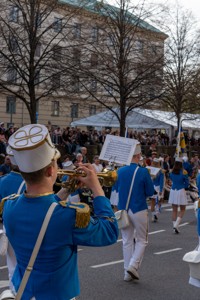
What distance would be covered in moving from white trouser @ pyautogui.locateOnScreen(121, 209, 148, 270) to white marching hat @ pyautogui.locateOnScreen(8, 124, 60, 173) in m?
4.98

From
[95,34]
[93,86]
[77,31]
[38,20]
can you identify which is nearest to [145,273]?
[38,20]

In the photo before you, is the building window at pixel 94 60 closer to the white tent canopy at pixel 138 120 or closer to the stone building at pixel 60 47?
the stone building at pixel 60 47

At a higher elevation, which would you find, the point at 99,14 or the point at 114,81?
the point at 99,14

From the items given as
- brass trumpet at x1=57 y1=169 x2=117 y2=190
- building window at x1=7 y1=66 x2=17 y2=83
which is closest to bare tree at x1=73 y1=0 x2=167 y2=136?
building window at x1=7 y1=66 x2=17 y2=83

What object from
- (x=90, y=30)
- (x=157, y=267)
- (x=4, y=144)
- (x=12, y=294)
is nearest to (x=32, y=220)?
(x=12, y=294)

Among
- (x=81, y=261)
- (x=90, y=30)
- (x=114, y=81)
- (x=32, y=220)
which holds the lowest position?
(x=81, y=261)

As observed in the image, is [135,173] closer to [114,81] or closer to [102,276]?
[102,276]

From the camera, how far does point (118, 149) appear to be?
6.85 m

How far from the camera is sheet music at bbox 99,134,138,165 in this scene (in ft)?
22.2

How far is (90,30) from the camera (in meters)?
22.4

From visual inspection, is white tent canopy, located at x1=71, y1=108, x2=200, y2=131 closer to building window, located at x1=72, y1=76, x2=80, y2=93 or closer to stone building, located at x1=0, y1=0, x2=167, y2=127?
stone building, located at x1=0, y1=0, x2=167, y2=127

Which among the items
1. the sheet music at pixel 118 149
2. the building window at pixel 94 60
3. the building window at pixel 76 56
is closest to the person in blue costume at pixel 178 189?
the sheet music at pixel 118 149

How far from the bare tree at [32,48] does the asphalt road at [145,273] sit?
8.92 metres

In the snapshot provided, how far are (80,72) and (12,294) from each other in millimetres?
18072
